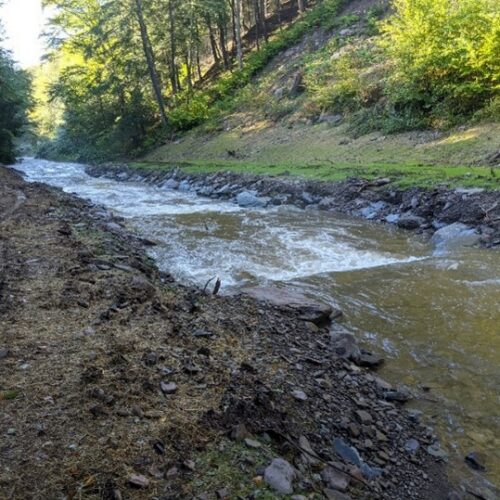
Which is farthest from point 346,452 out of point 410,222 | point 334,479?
point 410,222

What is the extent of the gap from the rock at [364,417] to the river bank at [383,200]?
6716 millimetres

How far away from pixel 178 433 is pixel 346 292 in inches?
187

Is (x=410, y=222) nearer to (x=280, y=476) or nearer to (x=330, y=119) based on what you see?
(x=280, y=476)

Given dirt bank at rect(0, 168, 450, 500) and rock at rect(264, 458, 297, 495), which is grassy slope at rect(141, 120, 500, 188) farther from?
rock at rect(264, 458, 297, 495)

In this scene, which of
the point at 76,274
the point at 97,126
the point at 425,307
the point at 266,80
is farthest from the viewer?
the point at 97,126

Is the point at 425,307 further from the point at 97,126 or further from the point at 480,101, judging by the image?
the point at 97,126

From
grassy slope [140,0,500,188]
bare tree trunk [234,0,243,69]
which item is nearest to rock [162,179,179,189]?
grassy slope [140,0,500,188]

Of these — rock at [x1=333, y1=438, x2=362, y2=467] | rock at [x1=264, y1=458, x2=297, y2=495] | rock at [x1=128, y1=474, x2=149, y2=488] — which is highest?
rock at [x1=128, y1=474, x2=149, y2=488]

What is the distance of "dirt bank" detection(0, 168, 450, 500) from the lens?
9.66 feet

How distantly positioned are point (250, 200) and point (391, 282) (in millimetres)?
8147

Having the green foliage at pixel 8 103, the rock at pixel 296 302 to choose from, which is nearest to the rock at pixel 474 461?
the rock at pixel 296 302

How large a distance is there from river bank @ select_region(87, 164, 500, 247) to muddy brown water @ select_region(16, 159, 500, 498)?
611mm

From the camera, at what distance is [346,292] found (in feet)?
24.7

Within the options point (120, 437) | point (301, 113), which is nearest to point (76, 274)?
point (120, 437)
